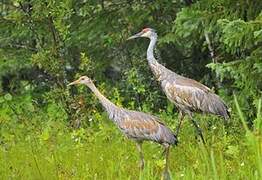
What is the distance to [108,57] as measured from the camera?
42.6 feet

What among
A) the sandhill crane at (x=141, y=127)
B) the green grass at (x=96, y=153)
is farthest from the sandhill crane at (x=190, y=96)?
the sandhill crane at (x=141, y=127)

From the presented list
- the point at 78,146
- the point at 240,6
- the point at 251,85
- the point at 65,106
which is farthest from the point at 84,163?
the point at 65,106

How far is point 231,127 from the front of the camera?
Answer: 8164 millimetres

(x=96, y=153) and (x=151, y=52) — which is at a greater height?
(x=151, y=52)

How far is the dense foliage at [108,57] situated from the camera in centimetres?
870

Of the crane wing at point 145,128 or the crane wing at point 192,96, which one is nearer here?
the crane wing at point 145,128

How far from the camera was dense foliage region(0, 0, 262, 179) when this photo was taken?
8.70 meters

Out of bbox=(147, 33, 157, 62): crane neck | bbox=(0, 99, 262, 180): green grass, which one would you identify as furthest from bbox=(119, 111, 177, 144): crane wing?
bbox=(147, 33, 157, 62): crane neck

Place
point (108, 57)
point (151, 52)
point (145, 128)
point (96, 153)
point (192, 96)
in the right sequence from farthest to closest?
point (108, 57) < point (151, 52) < point (192, 96) < point (96, 153) < point (145, 128)

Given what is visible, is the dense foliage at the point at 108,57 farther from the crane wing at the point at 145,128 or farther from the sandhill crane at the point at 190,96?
the crane wing at the point at 145,128

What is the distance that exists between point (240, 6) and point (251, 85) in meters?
1.08

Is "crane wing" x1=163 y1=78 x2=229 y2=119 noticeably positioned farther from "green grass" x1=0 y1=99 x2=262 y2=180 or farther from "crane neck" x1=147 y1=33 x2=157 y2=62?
"crane neck" x1=147 y1=33 x2=157 y2=62

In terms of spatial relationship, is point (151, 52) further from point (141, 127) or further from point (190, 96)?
point (141, 127)

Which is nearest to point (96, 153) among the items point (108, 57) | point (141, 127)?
point (141, 127)
